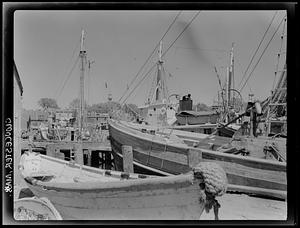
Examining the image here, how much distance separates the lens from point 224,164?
246 cm

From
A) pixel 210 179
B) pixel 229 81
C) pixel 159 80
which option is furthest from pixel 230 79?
pixel 210 179

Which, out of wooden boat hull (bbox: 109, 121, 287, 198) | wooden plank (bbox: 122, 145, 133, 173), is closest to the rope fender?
wooden boat hull (bbox: 109, 121, 287, 198)

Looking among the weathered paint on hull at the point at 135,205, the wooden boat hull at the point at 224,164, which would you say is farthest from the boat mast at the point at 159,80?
the weathered paint on hull at the point at 135,205

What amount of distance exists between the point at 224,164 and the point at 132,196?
2.67ft

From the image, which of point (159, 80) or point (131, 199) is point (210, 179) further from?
point (159, 80)

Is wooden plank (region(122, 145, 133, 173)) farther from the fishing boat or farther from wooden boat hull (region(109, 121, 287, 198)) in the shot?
the fishing boat

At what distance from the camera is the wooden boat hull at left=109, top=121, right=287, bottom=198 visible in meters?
2.26

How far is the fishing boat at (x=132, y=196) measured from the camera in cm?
190

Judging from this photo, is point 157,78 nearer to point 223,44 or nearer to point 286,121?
point 223,44

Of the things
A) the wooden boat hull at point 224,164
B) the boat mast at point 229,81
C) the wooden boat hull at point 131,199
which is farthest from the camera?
the boat mast at point 229,81

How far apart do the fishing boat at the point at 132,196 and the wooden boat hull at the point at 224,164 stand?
0.50m

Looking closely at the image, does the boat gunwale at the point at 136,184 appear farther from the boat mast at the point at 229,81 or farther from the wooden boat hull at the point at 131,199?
the boat mast at the point at 229,81
